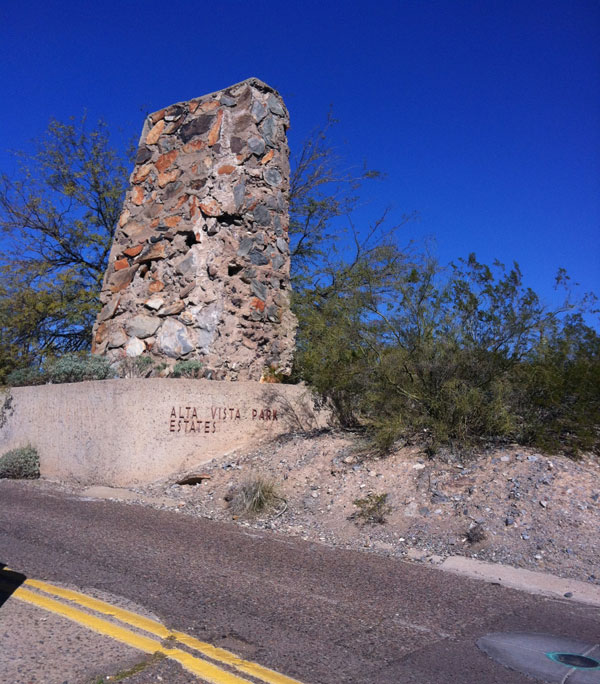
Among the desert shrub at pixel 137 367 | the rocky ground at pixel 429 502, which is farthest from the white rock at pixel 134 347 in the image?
the rocky ground at pixel 429 502

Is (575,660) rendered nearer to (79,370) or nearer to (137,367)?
(137,367)

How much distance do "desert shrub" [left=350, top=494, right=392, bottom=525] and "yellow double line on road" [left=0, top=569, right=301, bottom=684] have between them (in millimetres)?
4074

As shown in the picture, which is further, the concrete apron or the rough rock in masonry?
the rough rock in masonry

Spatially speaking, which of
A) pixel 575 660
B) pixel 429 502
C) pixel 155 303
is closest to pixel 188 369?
pixel 155 303

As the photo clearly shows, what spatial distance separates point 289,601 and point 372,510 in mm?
3176

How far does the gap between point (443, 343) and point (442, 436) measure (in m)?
1.50

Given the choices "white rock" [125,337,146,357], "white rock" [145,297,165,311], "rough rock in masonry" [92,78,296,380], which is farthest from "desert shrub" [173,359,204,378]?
"white rock" [145,297,165,311]

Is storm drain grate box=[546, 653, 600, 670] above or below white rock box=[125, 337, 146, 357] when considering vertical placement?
below

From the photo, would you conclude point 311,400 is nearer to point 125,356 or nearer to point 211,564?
point 125,356

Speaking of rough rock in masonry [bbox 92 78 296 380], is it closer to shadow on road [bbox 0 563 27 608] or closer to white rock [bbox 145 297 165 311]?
white rock [bbox 145 297 165 311]

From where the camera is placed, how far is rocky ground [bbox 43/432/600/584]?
22.9 ft

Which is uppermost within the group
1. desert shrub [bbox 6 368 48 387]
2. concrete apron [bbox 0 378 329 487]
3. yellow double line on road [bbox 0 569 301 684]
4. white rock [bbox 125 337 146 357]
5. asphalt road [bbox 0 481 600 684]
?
white rock [bbox 125 337 146 357]

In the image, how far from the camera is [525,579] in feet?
20.6

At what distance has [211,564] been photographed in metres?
6.19
